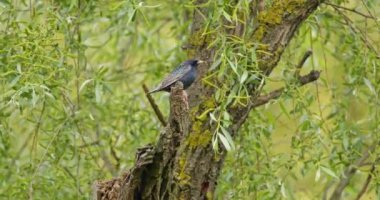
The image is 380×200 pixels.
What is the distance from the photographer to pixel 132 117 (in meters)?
5.43

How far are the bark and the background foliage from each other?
0.18 meters

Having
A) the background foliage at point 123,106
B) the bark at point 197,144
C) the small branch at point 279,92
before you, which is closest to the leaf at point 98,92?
the background foliage at point 123,106

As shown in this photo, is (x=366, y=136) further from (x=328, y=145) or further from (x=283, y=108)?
(x=283, y=108)

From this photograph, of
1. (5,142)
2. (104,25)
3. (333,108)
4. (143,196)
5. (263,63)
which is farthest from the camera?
(104,25)

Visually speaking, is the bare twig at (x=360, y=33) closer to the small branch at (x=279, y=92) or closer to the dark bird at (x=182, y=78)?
the small branch at (x=279, y=92)

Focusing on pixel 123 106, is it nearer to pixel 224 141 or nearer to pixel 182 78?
pixel 182 78

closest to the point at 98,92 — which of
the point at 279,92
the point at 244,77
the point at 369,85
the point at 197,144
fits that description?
the point at 197,144

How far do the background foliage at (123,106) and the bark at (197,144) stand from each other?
7.2 inches

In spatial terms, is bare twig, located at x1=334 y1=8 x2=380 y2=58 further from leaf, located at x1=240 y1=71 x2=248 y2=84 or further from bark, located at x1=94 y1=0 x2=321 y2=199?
leaf, located at x1=240 y1=71 x2=248 y2=84

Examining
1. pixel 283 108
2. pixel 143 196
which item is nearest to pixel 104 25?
pixel 283 108

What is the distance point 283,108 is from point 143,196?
86cm

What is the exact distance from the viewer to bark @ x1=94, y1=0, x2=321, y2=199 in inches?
143

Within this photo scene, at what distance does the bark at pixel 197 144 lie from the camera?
364cm

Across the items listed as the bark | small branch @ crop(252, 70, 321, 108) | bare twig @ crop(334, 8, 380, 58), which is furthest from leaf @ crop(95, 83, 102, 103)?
bare twig @ crop(334, 8, 380, 58)
